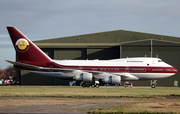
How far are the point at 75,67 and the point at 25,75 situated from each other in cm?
2842

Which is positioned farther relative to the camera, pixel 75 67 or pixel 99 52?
pixel 99 52

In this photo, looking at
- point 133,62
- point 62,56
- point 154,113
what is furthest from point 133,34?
point 154,113

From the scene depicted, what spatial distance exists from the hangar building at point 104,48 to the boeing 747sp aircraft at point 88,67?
56.7 ft

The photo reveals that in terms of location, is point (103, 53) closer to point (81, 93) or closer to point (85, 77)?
point (85, 77)

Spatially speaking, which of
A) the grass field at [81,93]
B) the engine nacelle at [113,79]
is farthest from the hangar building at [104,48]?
the grass field at [81,93]

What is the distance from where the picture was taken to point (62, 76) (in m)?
50.2

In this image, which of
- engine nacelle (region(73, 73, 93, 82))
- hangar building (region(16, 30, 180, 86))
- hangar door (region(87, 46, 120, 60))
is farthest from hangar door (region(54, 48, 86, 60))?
engine nacelle (region(73, 73, 93, 82))

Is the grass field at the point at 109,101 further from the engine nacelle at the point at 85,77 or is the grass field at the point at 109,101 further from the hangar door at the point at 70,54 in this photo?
the hangar door at the point at 70,54

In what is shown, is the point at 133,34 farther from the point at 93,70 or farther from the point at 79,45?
the point at 93,70

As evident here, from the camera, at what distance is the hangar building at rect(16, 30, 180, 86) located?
6819cm

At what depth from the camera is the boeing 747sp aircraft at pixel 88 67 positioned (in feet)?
161

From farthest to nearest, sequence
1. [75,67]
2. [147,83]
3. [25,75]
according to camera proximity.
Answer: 1. [25,75]
2. [147,83]
3. [75,67]

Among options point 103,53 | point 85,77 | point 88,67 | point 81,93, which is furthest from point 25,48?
point 103,53

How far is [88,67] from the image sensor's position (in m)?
Answer: 49.9
